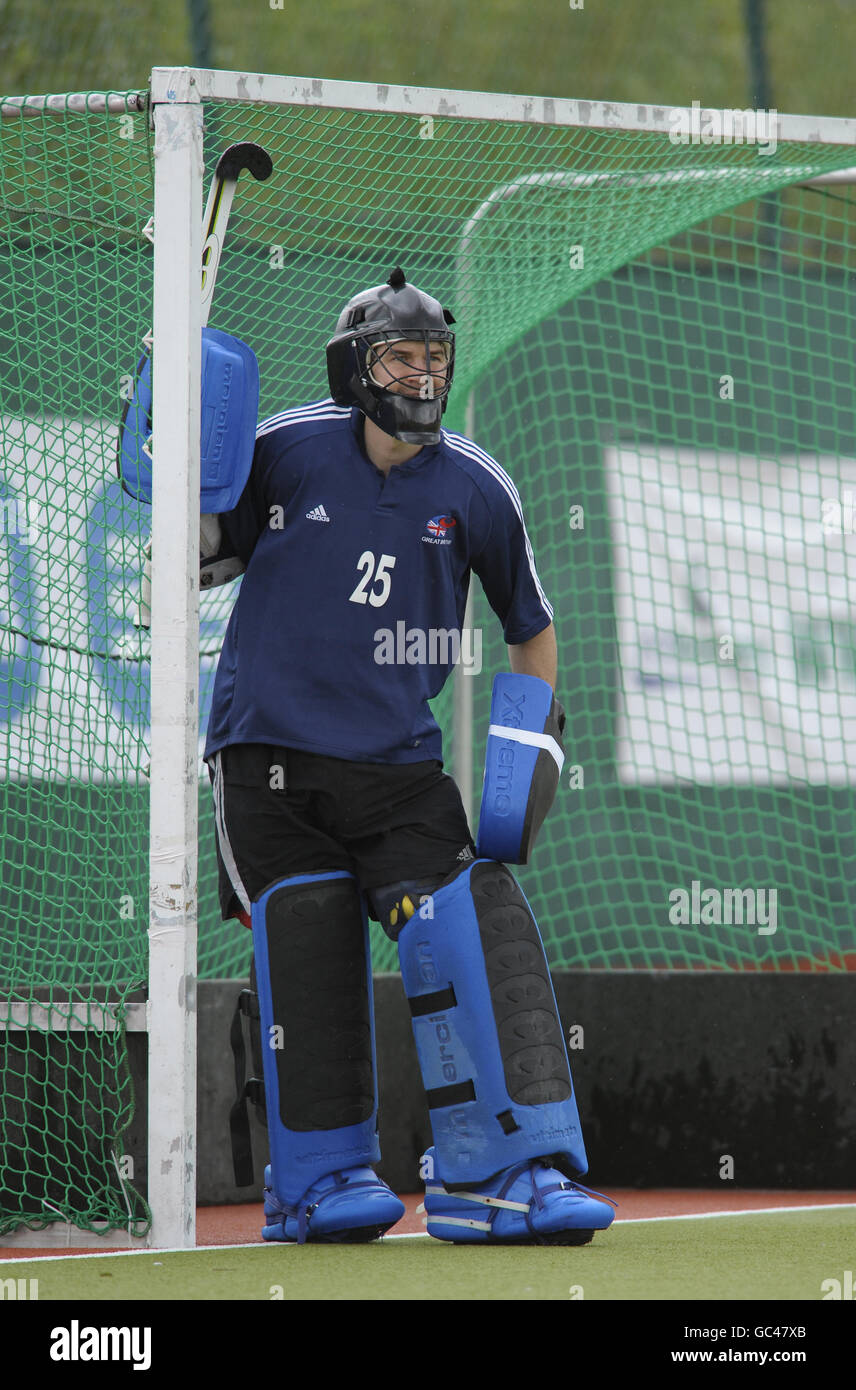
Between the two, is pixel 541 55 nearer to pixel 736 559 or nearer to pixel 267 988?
pixel 736 559

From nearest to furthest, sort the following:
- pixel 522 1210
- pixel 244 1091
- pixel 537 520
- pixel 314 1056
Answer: pixel 522 1210 → pixel 314 1056 → pixel 244 1091 → pixel 537 520

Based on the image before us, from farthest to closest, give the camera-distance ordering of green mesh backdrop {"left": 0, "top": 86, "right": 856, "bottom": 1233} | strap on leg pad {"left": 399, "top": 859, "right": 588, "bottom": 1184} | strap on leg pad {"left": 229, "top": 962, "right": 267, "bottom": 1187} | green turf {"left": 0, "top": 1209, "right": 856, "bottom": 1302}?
green mesh backdrop {"left": 0, "top": 86, "right": 856, "bottom": 1233} → strap on leg pad {"left": 229, "top": 962, "right": 267, "bottom": 1187} → strap on leg pad {"left": 399, "top": 859, "right": 588, "bottom": 1184} → green turf {"left": 0, "top": 1209, "right": 856, "bottom": 1302}

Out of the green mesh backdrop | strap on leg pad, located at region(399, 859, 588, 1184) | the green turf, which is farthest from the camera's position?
the green mesh backdrop

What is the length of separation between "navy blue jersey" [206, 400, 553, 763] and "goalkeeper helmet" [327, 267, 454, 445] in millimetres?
89

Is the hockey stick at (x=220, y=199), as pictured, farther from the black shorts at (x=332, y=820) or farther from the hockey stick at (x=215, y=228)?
the black shorts at (x=332, y=820)

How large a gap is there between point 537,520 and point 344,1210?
13.6 ft

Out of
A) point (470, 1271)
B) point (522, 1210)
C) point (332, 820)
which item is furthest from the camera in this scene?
point (332, 820)

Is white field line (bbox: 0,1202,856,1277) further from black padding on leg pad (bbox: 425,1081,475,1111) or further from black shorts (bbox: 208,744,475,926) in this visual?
black shorts (bbox: 208,744,475,926)

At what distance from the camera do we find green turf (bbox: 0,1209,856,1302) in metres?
2.41

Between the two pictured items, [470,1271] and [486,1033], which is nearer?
[470,1271]

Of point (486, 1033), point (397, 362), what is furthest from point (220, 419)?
point (486, 1033)

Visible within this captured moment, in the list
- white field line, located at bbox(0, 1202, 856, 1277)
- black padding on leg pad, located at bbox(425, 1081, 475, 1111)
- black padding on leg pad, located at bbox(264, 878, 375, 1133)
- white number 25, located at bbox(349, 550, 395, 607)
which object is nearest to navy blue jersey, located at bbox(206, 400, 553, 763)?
white number 25, located at bbox(349, 550, 395, 607)

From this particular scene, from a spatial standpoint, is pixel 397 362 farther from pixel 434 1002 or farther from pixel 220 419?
pixel 434 1002

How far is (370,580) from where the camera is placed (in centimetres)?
321
